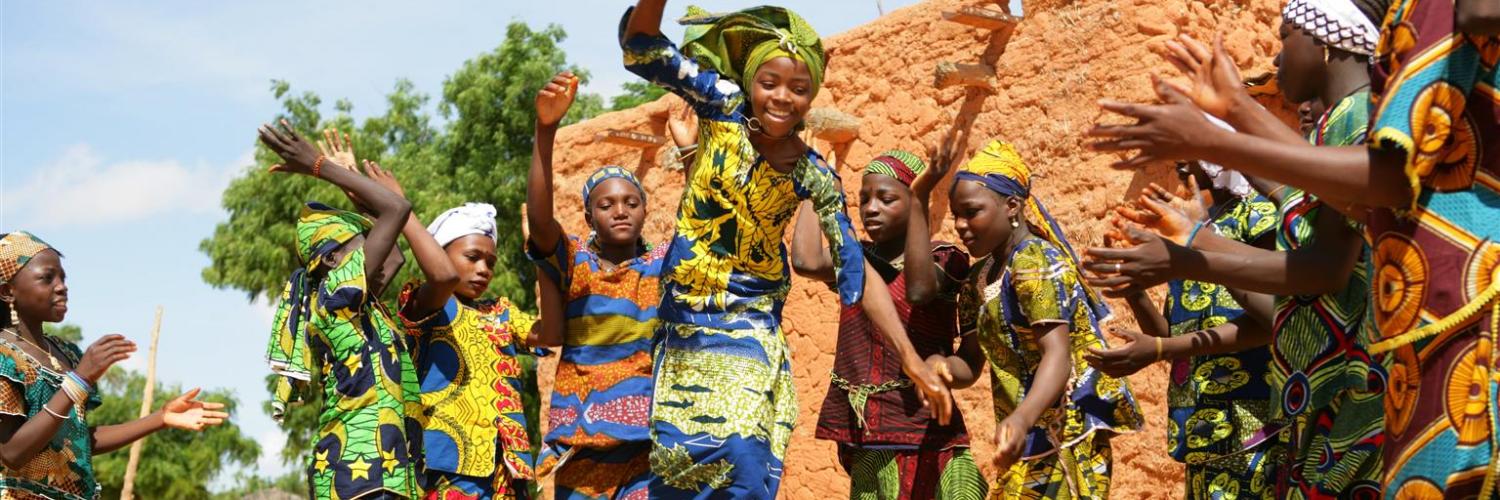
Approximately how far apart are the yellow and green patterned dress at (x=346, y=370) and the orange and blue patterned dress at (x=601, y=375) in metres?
0.58

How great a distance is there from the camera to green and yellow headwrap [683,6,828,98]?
4410 millimetres

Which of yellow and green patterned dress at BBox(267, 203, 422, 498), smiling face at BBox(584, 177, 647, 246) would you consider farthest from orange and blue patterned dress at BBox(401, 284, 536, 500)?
smiling face at BBox(584, 177, 647, 246)

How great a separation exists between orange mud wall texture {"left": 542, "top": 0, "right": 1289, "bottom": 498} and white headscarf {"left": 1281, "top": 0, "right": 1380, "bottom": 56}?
424 centimetres

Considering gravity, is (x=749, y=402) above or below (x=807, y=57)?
below

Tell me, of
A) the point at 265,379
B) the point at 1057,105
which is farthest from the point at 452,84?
the point at 1057,105

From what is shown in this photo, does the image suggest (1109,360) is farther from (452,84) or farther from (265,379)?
(265,379)

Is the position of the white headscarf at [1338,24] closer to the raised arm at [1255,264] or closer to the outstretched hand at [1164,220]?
the raised arm at [1255,264]

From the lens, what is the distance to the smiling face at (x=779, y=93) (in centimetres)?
437

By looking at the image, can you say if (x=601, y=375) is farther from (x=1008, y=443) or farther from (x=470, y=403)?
(x=1008, y=443)

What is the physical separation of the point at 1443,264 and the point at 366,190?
4.30 m

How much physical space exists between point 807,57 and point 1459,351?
7.24 feet

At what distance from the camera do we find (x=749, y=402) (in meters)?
4.33

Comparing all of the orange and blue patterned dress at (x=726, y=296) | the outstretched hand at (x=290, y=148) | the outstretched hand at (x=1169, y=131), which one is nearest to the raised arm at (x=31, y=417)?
the outstretched hand at (x=290, y=148)

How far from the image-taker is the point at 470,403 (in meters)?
6.45
